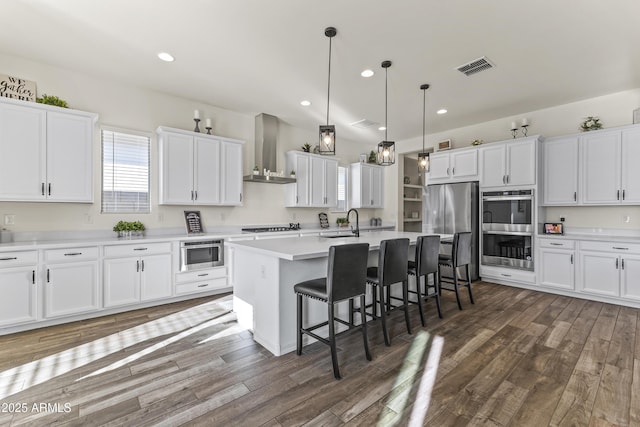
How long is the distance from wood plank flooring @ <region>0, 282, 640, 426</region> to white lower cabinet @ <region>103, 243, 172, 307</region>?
0.32 meters

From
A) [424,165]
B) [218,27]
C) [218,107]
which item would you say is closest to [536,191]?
[424,165]

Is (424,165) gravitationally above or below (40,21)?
below

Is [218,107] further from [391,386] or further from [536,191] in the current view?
[536,191]

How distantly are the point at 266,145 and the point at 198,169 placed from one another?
1.35m

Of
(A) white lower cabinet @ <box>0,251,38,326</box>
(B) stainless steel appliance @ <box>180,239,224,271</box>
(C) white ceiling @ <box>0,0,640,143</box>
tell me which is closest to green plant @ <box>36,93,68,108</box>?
(C) white ceiling @ <box>0,0,640,143</box>

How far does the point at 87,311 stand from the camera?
134 inches

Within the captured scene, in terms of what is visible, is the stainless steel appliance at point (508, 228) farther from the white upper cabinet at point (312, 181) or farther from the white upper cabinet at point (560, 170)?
the white upper cabinet at point (312, 181)

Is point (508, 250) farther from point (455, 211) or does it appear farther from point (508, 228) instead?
point (455, 211)

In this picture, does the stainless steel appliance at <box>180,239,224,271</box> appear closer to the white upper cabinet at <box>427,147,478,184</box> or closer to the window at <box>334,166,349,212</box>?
the window at <box>334,166,349,212</box>

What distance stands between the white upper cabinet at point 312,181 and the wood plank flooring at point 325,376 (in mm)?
2965

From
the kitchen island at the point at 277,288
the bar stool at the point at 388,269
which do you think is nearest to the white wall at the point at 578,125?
the bar stool at the point at 388,269

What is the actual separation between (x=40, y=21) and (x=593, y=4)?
5.08 metres

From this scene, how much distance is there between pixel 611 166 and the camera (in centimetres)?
423

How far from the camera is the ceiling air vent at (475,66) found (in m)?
3.49
